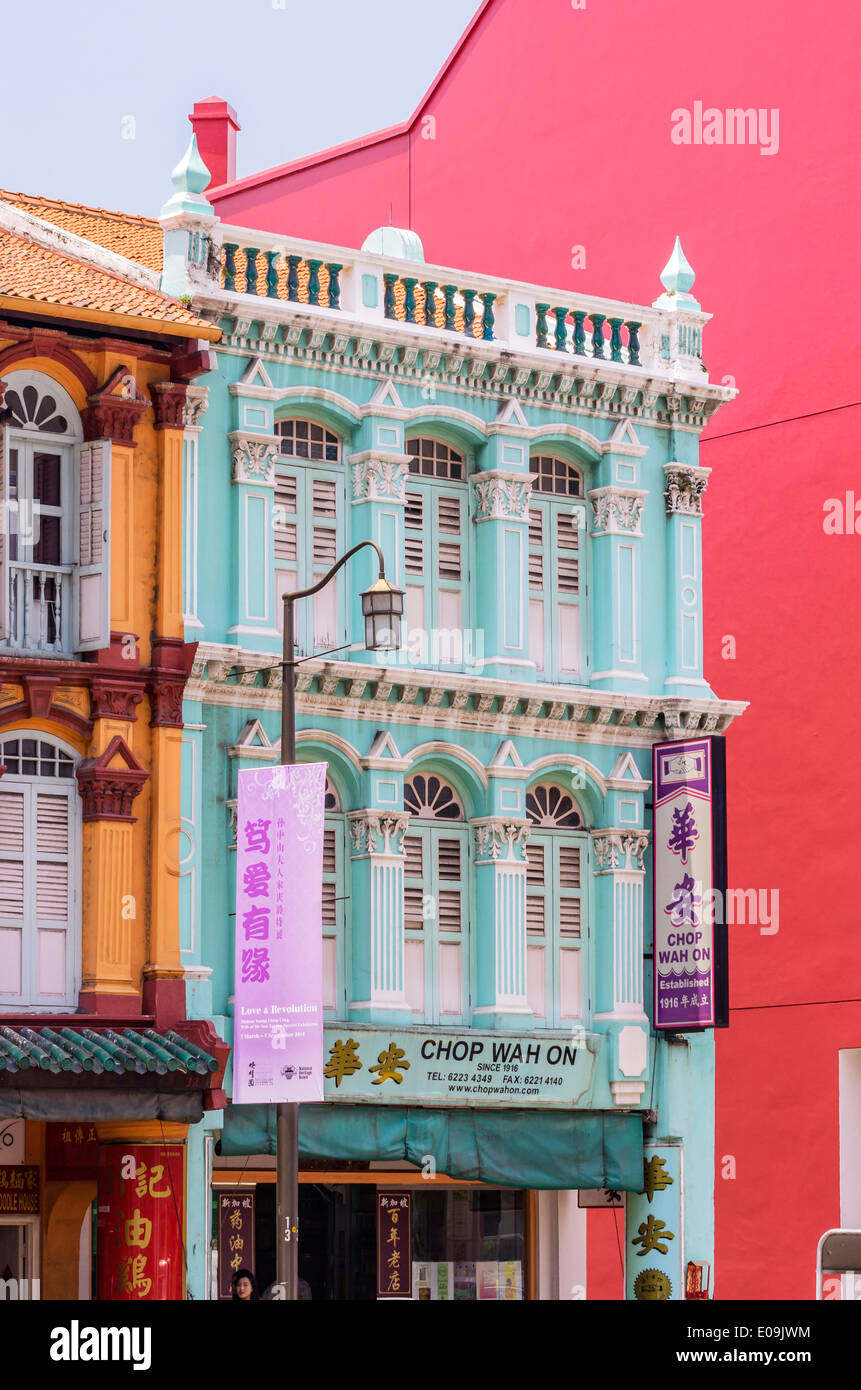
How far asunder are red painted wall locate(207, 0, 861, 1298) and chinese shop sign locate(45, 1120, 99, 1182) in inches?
A: 422

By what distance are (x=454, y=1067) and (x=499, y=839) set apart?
250 centimetres

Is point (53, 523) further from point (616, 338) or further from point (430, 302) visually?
point (616, 338)

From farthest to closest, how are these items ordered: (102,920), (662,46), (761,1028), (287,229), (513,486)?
(287,229) → (662,46) → (761,1028) → (513,486) → (102,920)

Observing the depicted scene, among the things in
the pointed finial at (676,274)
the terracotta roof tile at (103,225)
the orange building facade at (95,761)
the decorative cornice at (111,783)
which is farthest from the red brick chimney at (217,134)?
the decorative cornice at (111,783)

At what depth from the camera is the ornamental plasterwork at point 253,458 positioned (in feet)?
76.9

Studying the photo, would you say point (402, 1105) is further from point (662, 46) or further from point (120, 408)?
point (662, 46)

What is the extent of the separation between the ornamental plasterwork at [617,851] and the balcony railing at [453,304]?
5370mm

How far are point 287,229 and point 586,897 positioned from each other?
16.2 metres

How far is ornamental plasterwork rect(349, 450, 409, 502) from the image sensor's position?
958 inches

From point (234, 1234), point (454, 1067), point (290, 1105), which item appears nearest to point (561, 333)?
point (454, 1067)

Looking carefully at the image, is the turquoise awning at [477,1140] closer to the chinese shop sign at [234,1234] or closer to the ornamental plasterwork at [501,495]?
the chinese shop sign at [234,1234]

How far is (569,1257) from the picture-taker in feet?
85.7

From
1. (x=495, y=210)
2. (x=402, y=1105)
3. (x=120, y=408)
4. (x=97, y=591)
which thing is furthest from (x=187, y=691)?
(x=495, y=210)

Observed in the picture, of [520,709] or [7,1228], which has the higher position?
[520,709]
